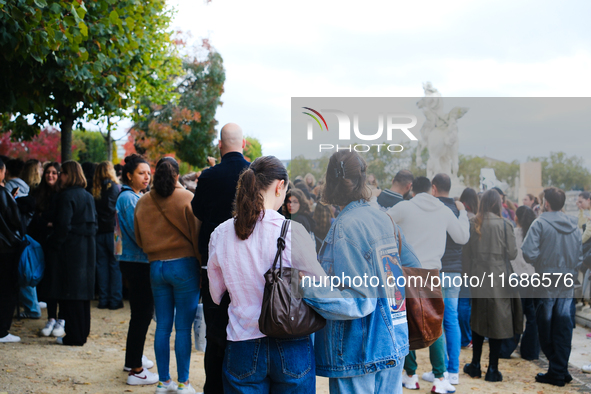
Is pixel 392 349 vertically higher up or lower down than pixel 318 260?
lower down

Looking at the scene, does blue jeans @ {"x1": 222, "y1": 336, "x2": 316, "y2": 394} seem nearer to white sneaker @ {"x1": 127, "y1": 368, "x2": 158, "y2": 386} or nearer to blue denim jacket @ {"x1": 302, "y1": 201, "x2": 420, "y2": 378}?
blue denim jacket @ {"x1": 302, "y1": 201, "x2": 420, "y2": 378}

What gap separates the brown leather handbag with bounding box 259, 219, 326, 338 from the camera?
231 cm

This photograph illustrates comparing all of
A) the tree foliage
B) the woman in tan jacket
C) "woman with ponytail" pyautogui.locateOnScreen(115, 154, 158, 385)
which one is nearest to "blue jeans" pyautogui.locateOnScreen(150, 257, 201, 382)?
the woman in tan jacket

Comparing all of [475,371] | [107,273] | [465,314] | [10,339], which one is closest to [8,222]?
[10,339]

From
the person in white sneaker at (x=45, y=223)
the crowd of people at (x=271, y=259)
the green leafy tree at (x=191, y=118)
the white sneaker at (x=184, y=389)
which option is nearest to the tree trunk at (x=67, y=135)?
the crowd of people at (x=271, y=259)

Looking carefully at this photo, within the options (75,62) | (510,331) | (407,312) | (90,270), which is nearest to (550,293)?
(510,331)

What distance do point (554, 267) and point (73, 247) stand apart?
499cm

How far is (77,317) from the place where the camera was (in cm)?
570

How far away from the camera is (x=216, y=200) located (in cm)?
359

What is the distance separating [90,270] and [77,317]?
53 centimetres

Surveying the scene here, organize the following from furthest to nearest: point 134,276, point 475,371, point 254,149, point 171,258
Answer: point 254,149 < point 475,371 < point 134,276 < point 171,258

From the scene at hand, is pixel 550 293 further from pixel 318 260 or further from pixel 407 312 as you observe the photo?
pixel 318 260

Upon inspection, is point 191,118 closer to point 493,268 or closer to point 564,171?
point 493,268

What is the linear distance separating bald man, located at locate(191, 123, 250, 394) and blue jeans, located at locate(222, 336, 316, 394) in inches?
37.1
